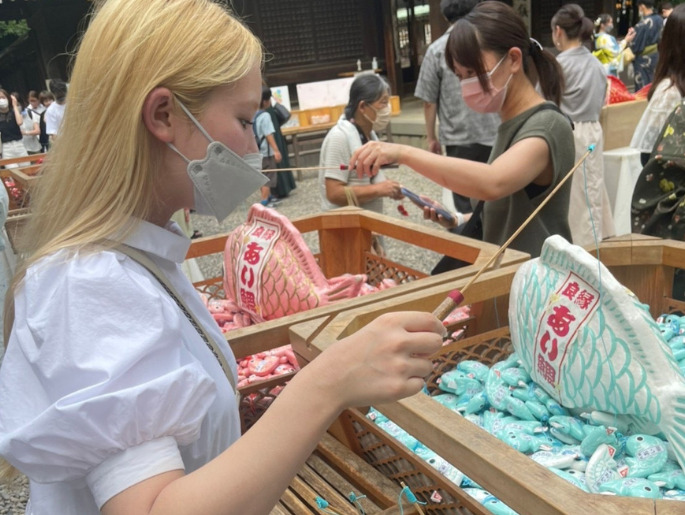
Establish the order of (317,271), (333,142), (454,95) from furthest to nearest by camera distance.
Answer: (454,95) < (333,142) < (317,271)

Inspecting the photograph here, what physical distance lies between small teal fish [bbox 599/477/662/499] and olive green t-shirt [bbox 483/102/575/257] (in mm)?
841

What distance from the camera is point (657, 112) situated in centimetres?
307

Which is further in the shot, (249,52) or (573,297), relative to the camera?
(573,297)

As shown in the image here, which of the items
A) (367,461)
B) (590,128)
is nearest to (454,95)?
(590,128)

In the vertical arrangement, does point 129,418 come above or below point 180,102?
below

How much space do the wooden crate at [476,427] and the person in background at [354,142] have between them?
1275 millimetres

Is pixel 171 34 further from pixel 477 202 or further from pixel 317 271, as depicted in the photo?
pixel 477 202

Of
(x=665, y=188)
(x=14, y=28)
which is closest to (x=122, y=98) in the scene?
(x=665, y=188)

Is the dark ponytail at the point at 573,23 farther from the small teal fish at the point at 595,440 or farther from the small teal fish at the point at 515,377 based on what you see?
the small teal fish at the point at 595,440

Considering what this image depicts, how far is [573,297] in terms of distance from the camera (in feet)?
4.56

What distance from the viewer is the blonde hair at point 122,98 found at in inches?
29.7

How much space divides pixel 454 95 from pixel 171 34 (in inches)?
135

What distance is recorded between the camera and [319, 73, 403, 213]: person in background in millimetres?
2953

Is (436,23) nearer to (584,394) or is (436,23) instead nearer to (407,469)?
(584,394)
